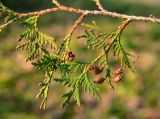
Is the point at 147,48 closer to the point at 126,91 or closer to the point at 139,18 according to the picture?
the point at 126,91

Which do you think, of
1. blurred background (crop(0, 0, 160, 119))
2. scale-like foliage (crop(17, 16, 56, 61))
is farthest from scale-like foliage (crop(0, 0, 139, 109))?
blurred background (crop(0, 0, 160, 119))

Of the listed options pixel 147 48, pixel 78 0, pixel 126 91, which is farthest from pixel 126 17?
pixel 78 0

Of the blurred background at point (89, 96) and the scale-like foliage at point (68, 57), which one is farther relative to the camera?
the blurred background at point (89, 96)

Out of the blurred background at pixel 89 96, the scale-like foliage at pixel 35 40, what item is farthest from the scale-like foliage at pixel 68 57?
the blurred background at pixel 89 96

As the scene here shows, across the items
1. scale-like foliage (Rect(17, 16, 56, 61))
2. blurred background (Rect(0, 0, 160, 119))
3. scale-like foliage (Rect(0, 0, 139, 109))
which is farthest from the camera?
blurred background (Rect(0, 0, 160, 119))

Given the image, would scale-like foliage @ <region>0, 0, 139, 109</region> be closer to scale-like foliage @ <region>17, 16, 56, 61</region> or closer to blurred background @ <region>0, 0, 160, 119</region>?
scale-like foliage @ <region>17, 16, 56, 61</region>

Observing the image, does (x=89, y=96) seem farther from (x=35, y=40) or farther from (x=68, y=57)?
(x=68, y=57)

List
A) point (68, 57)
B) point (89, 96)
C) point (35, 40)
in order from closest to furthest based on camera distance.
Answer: point (68, 57), point (35, 40), point (89, 96)

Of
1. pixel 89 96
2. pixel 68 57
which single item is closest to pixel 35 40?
pixel 68 57

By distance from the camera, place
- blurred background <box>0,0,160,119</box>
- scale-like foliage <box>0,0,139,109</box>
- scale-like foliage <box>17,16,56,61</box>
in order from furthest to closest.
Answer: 1. blurred background <box>0,0,160,119</box>
2. scale-like foliage <box>17,16,56,61</box>
3. scale-like foliage <box>0,0,139,109</box>

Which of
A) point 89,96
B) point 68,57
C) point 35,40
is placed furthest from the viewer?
point 89,96

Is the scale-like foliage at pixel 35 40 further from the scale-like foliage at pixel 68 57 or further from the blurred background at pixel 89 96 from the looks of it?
the blurred background at pixel 89 96
